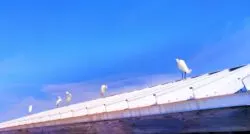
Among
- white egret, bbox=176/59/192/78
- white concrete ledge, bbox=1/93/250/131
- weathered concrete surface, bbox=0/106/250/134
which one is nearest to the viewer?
white concrete ledge, bbox=1/93/250/131

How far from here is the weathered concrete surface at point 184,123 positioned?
2.98m

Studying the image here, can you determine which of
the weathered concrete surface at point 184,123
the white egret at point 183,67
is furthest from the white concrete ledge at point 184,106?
the white egret at point 183,67

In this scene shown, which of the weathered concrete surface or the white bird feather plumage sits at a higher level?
the white bird feather plumage

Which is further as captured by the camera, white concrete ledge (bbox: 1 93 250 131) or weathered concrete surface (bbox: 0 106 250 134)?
weathered concrete surface (bbox: 0 106 250 134)

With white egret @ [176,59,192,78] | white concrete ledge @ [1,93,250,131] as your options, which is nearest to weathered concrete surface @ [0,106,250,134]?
white concrete ledge @ [1,93,250,131]

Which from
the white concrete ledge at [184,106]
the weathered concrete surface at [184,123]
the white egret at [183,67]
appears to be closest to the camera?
the white concrete ledge at [184,106]

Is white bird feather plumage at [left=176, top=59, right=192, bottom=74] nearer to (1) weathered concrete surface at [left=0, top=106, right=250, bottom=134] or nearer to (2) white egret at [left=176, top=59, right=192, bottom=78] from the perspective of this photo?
(2) white egret at [left=176, top=59, right=192, bottom=78]

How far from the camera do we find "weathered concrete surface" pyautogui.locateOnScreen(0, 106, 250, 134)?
2.98 metres

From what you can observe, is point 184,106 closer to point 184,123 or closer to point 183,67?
point 184,123

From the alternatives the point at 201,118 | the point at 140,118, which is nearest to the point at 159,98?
the point at 140,118

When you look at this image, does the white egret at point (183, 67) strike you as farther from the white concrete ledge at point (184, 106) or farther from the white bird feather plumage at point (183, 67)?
the white concrete ledge at point (184, 106)

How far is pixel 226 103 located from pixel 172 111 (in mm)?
742

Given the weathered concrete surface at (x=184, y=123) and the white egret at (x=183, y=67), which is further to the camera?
the white egret at (x=183, y=67)

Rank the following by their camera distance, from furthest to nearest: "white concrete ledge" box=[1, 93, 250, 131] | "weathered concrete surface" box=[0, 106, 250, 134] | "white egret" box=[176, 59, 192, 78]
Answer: "white egret" box=[176, 59, 192, 78] < "weathered concrete surface" box=[0, 106, 250, 134] < "white concrete ledge" box=[1, 93, 250, 131]
